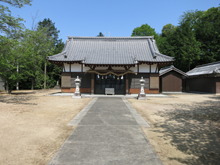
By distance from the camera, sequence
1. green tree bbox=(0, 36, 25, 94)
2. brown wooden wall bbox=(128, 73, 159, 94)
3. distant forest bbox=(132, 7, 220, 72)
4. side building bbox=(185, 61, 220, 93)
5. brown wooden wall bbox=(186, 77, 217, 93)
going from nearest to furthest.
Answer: green tree bbox=(0, 36, 25, 94) → brown wooden wall bbox=(128, 73, 159, 94) → side building bbox=(185, 61, 220, 93) → brown wooden wall bbox=(186, 77, 217, 93) → distant forest bbox=(132, 7, 220, 72)

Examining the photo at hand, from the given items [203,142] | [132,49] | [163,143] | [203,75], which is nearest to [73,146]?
[163,143]

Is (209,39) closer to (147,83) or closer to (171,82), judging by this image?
(171,82)

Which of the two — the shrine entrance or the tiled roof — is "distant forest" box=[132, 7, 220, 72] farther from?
the shrine entrance

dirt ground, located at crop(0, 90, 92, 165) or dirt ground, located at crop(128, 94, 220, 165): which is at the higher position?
dirt ground, located at crop(0, 90, 92, 165)

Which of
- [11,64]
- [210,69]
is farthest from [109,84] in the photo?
[210,69]

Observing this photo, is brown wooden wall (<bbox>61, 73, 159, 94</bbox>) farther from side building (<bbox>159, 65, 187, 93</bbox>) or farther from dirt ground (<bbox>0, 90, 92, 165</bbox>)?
dirt ground (<bbox>0, 90, 92, 165</bbox>)

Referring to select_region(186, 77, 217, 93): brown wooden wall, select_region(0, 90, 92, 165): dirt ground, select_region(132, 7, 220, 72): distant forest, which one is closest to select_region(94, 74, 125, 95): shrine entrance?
select_region(0, 90, 92, 165): dirt ground

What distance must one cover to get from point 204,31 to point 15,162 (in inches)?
1438

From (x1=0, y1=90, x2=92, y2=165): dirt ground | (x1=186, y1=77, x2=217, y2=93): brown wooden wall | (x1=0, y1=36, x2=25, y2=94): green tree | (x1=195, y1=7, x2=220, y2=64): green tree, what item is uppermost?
(x1=195, y1=7, x2=220, y2=64): green tree

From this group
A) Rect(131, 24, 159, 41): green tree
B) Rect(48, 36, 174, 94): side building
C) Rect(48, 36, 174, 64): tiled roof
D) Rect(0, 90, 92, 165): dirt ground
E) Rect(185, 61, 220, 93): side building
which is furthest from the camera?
Rect(131, 24, 159, 41): green tree

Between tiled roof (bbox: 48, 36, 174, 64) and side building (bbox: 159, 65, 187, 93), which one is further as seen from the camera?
side building (bbox: 159, 65, 187, 93)

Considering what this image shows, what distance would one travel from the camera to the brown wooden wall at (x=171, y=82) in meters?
22.1

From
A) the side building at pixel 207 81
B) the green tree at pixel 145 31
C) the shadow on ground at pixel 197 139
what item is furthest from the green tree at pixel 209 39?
the shadow on ground at pixel 197 139

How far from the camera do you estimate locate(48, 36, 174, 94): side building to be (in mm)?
17188
